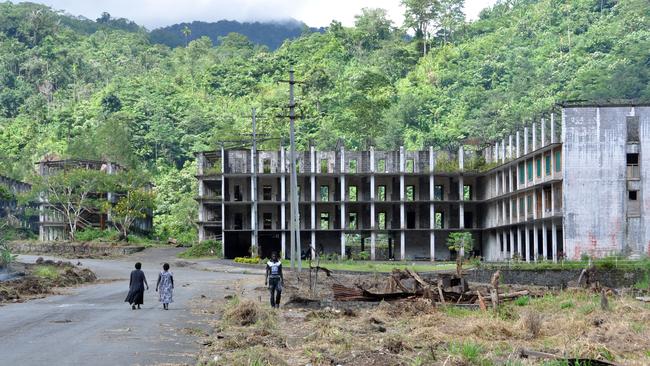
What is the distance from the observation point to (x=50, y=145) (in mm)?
112938

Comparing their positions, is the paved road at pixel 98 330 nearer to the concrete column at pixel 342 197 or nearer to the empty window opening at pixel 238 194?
the concrete column at pixel 342 197

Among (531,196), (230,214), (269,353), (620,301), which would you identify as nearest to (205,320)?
(269,353)

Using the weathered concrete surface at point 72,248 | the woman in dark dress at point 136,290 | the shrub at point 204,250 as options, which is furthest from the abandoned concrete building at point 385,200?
the woman in dark dress at point 136,290

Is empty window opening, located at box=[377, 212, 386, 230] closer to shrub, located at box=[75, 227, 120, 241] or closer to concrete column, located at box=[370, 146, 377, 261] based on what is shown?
concrete column, located at box=[370, 146, 377, 261]

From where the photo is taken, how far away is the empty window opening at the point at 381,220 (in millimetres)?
79256

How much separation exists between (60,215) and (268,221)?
23.3 meters

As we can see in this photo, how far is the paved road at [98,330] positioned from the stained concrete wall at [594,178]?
1098 inches

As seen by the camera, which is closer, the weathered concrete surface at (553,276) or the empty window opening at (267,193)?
the weathered concrete surface at (553,276)

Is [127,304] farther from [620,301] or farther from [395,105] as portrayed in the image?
[395,105]

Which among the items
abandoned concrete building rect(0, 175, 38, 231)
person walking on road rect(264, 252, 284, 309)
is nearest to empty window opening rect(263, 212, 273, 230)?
abandoned concrete building rect(0, 175, 38, 231)

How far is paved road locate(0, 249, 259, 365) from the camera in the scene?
51.5 ft

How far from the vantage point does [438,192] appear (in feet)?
270

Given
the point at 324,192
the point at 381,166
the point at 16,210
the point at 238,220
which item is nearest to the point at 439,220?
the point at 381,166

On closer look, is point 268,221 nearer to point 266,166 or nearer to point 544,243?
point 266,166
